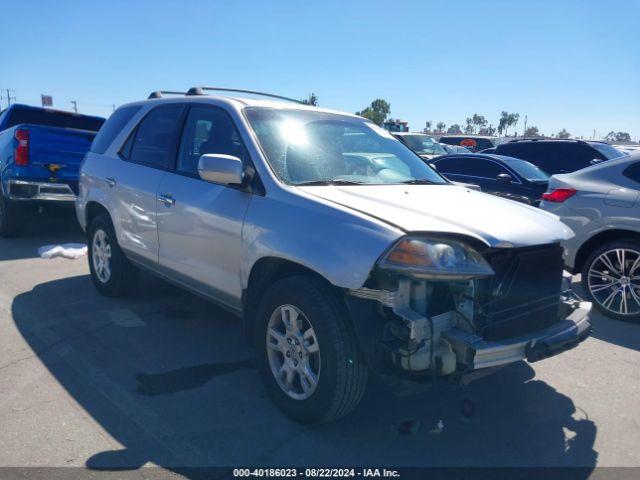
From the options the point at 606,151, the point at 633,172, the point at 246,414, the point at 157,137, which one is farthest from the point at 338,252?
the point at 606,151

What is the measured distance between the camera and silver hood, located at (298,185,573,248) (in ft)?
9.43

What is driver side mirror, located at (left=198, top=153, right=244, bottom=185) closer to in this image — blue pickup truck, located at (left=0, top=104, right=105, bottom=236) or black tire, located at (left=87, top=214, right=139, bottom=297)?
black tire, located at (left=87, top=214, right=139, bottom=297)

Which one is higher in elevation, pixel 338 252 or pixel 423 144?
pixel 423 144

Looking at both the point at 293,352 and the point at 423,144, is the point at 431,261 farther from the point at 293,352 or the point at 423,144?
the point at 423,144

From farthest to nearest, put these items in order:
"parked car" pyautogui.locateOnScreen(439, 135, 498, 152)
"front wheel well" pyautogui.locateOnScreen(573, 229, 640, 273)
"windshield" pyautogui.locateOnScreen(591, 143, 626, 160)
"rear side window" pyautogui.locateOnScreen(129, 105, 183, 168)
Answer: "parked car" pyautogui.locateOnScreen(439, 135, 498, 152), "windshield" pyautogui.locateOnScreen(591, 143, 626, 160), "front wheel well" pyautogui.locateOnScreen(573, 229, 640, 273), "rear side window" pyautogui.locateOnScreen(129, 105, 183, 168)

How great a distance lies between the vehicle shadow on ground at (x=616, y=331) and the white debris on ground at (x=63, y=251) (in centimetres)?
637

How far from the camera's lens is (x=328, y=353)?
9.53ft

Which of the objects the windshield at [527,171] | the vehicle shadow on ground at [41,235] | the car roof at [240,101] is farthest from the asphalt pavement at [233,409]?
the windshield at [527,171]

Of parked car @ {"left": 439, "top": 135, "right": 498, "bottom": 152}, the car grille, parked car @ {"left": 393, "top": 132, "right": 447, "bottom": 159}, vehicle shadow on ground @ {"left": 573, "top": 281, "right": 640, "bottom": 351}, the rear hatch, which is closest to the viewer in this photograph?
the car grille

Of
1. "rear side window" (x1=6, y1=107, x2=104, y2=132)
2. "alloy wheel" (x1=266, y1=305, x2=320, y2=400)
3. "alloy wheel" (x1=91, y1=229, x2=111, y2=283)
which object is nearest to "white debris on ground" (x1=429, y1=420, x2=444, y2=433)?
"alloy wheel" (x1=266, y1=305, x2=320, y2=400)

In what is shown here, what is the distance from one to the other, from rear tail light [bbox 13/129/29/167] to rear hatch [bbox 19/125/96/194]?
5cm

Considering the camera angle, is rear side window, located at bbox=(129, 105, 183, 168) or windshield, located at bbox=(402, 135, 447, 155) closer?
→ rear side window, located at bbox=(129, 105, 183, 168)

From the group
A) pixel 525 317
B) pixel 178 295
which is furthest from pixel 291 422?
pixel 178 295

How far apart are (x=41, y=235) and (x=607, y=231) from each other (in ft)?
26.8
